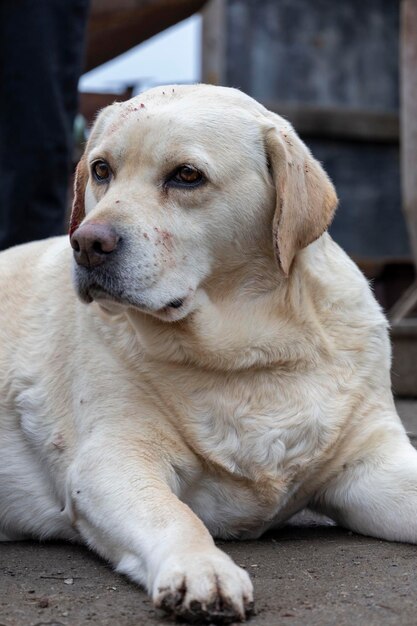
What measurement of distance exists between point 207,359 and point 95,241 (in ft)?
1.58

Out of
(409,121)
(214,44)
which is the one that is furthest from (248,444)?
(214,44)

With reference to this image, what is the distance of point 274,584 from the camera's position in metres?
2.59

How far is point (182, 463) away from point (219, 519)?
0.65 ft

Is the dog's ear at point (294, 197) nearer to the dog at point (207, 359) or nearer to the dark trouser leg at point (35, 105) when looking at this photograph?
the dog at point (207, 359)

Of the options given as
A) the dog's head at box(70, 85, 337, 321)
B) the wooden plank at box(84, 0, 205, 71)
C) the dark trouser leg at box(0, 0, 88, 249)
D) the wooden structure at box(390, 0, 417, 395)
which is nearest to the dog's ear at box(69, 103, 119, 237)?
the dog's head at box(70, 85, 337, 321)

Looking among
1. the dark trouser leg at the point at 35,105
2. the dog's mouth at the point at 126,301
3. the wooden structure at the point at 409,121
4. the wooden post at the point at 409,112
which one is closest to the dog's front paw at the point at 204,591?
the dog's mouth at the point at 126,301

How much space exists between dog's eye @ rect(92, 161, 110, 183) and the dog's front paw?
1145mm

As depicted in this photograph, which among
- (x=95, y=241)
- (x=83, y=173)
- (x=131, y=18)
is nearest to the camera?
(x=95, y=241)

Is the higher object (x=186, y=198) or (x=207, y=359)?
(x=186, y=198)

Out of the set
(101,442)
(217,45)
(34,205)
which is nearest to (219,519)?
(101,442)

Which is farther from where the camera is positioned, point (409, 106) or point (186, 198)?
point (409, 106)

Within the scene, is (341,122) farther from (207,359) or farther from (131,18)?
(207,359)

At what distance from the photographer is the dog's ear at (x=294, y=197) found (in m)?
3.01

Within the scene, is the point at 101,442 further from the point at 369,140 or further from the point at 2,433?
the point at 369,140
